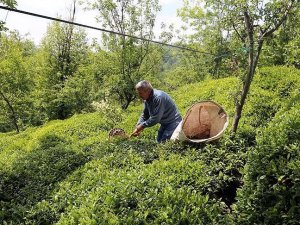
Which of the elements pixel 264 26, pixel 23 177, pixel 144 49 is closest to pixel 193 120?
pixel 264 26

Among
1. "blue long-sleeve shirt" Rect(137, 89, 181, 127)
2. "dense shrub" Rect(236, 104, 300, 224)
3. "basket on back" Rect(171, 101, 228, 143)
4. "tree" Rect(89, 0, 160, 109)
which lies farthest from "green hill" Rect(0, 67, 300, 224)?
"tree" Rect(89, 0, 160, 109)

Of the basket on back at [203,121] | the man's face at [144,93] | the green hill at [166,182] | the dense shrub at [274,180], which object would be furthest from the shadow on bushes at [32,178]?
the dense shrub at [274,180]

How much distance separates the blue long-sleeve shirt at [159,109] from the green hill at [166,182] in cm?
58

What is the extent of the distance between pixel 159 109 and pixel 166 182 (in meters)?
2.44

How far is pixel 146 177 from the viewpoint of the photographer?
4.97m

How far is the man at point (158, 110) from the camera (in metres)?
6.89

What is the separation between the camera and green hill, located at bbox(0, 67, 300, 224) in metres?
3.97

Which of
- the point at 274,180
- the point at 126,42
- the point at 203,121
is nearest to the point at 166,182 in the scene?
the point at 274,180

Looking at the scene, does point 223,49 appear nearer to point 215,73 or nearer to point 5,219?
point 215,73

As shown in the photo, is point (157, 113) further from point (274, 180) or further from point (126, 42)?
point (126, 42)

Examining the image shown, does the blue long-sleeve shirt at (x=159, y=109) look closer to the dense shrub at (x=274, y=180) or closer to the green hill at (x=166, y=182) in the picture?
the green hill at (x=166, y=182)

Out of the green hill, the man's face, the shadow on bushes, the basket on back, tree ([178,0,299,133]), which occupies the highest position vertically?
tree ([178,0,299,133])

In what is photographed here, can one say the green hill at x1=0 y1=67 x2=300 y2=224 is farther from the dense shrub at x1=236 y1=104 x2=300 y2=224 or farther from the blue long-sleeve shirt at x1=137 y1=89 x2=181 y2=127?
the blue long-sleeve shirt at x1=137 y1=89 x2=181 y2=127

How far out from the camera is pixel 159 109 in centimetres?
691
